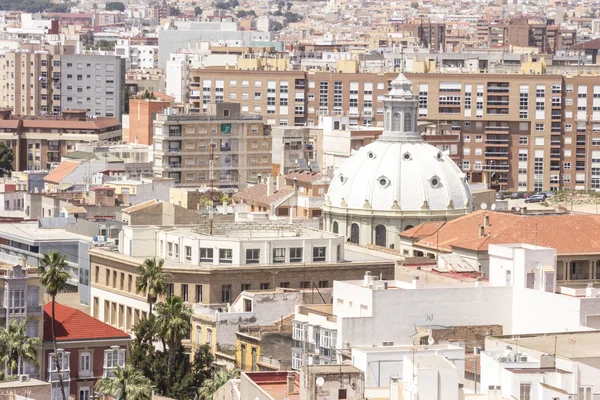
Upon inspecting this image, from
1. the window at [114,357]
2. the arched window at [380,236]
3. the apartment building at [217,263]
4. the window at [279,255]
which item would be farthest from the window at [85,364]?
the arched window at [380,236]

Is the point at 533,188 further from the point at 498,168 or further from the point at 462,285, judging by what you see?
the point at 462,285

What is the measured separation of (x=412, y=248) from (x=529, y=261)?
3297 cm

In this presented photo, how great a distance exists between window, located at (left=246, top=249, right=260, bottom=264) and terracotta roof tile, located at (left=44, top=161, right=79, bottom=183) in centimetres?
6047

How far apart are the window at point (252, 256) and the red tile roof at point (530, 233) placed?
534 inches

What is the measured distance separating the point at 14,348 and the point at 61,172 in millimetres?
82013

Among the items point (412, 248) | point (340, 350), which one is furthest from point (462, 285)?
point (412, 248)

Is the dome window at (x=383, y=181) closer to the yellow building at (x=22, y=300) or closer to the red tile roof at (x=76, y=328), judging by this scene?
the red tile roof at (x=76, y=328)

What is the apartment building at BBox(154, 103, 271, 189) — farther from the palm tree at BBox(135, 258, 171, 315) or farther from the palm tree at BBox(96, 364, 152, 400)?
the palm tree at BBox(96, 364, 152, 400)

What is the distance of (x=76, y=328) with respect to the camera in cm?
8344

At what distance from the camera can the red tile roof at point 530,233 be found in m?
106

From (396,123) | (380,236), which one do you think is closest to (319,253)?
(380,236)

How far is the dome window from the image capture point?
12419 centimetres

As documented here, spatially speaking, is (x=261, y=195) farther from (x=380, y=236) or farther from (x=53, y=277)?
(x=53, y=277)

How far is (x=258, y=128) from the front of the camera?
165 meters
